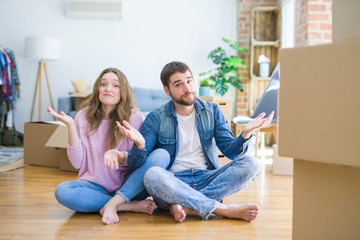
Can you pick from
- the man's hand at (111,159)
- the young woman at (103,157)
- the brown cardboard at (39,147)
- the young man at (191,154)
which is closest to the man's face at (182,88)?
the young man at (191,154)

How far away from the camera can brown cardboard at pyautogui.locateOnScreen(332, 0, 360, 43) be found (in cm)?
116

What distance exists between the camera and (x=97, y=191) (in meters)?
1.80

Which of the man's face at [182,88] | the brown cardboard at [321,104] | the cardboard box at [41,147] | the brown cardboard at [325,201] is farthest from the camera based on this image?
the cardboard box at [41,147]

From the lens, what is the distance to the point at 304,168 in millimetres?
1180

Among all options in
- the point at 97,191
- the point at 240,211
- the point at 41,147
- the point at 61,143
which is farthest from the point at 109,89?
the point at 41,147

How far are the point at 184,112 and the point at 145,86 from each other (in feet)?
11.5

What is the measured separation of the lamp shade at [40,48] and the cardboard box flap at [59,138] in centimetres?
208

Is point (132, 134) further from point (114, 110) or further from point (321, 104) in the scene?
point (321, 104)

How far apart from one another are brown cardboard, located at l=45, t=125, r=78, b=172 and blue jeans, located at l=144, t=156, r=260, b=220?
147 centimetres

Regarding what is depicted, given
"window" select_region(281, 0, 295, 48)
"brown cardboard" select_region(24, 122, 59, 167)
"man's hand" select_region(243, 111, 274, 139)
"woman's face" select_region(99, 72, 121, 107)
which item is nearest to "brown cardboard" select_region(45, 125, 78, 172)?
"brown cardboard" select_region(24, 122, 59, 167)

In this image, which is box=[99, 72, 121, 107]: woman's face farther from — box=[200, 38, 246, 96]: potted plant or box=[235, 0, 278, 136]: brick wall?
box=[235, 0, 278, 136]: brick wall

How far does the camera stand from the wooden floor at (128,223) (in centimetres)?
149

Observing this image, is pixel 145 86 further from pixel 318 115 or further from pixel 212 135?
pixel 318 115

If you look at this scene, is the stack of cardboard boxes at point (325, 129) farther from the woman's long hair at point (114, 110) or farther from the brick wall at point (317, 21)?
the brick wall at point (317, 21)
